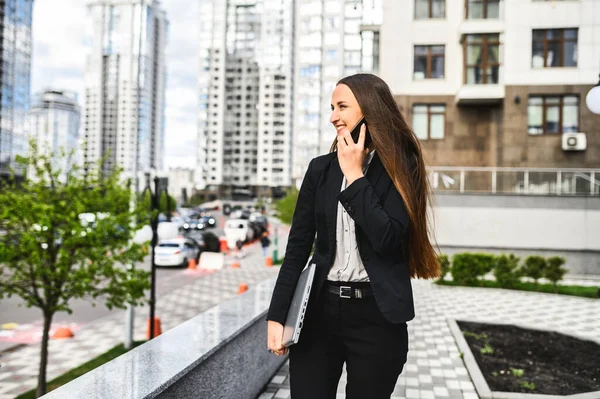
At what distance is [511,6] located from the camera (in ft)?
64.0

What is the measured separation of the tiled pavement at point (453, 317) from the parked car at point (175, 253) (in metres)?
12.9

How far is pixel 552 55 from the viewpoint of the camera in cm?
1952

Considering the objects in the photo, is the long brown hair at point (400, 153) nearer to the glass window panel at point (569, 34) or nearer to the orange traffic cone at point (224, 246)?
the glass window panel at point (569, 34)

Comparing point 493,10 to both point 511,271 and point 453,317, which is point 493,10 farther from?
point 453,317

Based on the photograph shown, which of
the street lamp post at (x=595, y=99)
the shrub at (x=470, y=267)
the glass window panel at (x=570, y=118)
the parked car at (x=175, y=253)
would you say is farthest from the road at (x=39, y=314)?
the glass window panel at (x=570, y=118)

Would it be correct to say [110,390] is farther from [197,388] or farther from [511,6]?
[511,6]

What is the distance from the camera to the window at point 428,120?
67.7 ft

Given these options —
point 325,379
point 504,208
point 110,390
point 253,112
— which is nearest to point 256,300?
point 110,390

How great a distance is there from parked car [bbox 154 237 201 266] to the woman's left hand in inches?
910

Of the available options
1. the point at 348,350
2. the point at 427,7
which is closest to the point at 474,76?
the point at 427,7

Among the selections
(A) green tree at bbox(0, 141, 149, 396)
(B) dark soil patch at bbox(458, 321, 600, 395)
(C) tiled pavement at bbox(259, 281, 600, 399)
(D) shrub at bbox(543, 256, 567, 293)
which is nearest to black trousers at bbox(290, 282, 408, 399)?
(C) tiled pavement at bbox(259, 281, 600, 399)

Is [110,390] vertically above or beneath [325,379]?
beneath

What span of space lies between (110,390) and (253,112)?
129801 mm

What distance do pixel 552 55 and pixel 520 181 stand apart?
5782 mm
